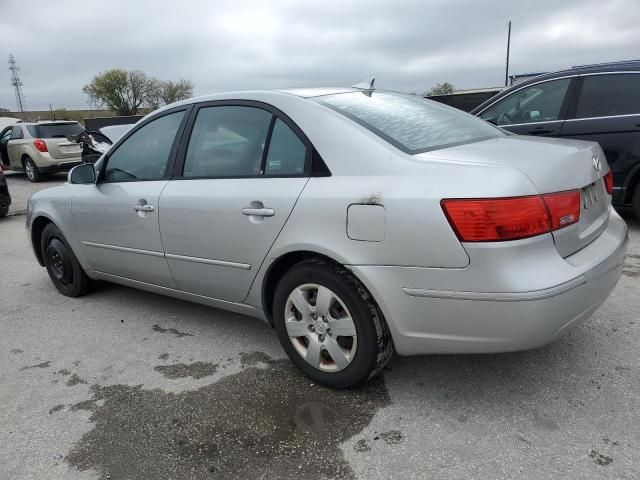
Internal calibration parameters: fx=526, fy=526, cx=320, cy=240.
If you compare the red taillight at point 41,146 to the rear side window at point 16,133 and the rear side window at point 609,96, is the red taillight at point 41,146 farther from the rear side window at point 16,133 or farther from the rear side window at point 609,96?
the rear side window at point 609,96

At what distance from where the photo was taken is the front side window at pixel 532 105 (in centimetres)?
561

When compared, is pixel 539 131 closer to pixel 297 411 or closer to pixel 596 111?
pixel 596 111

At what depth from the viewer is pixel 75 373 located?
311 centimetres

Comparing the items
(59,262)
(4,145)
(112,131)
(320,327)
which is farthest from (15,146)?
(320,327)

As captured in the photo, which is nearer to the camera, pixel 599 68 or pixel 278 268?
pixel 278 268

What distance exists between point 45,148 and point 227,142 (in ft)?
→ 39.6

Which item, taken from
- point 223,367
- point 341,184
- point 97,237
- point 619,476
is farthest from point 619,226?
point 97,237

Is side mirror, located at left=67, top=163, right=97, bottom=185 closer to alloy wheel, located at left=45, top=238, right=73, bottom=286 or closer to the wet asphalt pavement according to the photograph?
alloy wheel, located at left=45, top=238, right=73, bottom=286

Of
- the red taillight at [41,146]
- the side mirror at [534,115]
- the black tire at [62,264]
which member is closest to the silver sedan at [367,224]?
the black tire at [62,264]

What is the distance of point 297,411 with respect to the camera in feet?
8.41

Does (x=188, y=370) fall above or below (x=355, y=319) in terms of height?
below

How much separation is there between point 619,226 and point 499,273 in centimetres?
119

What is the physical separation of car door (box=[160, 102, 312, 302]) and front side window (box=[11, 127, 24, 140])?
12774 mm

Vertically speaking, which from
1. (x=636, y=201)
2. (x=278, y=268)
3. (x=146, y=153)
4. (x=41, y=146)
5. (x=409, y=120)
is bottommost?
(x=636, y=201)
